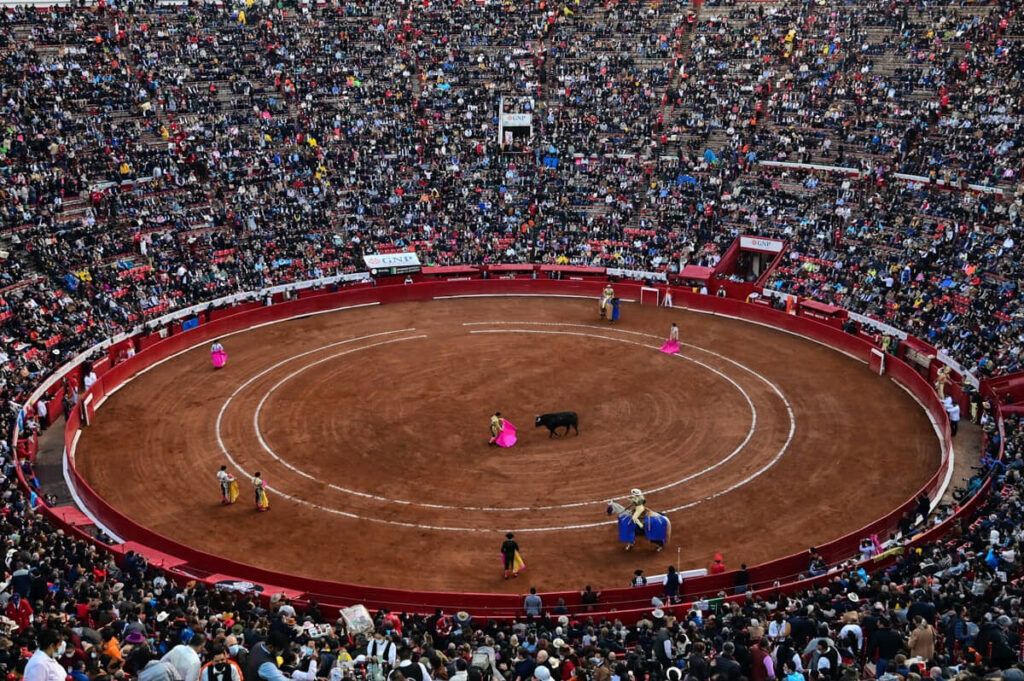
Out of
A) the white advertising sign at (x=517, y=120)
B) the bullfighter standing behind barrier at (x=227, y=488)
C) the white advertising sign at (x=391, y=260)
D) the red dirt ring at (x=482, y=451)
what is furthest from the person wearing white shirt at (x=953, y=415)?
the white advertising sign at (x=517, y=120)

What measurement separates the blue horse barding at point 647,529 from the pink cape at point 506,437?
7556mm

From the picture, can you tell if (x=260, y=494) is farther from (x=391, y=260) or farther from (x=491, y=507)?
Result: (x=391, y=260)

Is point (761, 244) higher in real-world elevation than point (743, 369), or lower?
higher

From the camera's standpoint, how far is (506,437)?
1480 inches

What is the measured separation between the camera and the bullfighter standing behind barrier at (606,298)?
52.5 metres

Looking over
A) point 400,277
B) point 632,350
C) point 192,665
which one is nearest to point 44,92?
point 400,277

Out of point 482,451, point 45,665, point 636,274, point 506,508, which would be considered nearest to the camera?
point 45,665

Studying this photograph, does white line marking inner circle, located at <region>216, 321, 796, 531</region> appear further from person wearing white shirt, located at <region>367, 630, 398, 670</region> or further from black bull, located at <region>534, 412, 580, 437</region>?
person wearing white shirt, located at <region>367, 630, 398, 670</region>

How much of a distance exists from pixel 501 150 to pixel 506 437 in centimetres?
3652

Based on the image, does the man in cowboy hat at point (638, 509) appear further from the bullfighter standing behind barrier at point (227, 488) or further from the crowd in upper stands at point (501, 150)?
the crowd in upper stands at point (501, 150)

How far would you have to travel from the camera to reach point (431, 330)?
170 feet

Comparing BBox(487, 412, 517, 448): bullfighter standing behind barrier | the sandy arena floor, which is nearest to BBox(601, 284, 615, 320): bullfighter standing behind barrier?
the sandy arena floor

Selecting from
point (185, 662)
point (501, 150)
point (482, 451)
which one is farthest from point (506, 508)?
point (501, 150)

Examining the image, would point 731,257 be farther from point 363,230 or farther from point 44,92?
point 44,92
